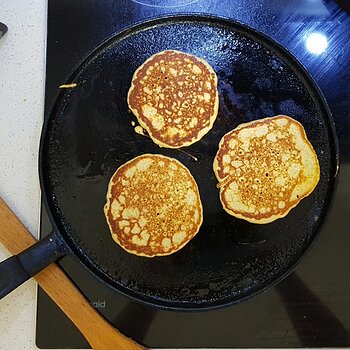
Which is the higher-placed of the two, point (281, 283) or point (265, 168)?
point (265, 168)

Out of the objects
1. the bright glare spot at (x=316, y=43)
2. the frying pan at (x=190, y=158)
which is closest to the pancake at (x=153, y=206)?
the frying pan at (x=190, y=158)

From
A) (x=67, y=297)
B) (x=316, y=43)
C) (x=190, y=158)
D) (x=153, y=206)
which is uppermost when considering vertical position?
(x=316, y=43)

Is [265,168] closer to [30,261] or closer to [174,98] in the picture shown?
[174,98]

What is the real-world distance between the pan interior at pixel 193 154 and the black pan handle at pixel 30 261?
46 mm

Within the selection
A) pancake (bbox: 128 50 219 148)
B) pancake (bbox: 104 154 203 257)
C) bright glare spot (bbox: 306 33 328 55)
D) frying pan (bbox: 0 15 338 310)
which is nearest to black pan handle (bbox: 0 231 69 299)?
frying pan (bbox: 0 15 338 310)

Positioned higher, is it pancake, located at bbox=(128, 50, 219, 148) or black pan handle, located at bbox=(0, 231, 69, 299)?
pancake, located at bbox=(128, 50, 219, 148)

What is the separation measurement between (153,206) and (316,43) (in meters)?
0.50

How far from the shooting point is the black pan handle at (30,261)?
3.71ft

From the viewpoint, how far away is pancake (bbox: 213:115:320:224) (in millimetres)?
1179

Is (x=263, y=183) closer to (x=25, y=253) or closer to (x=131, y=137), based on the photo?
(x=131, y=137)

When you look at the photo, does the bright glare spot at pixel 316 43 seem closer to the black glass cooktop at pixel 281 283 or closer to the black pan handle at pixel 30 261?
the black glass cooktop at pixel 281 283

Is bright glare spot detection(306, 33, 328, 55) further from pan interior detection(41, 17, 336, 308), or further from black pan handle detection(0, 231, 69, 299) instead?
black pan handle detection(0, 231, 69, 299)

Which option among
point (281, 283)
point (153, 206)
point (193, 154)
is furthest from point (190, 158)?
point (281, 283)

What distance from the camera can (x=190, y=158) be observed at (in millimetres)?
1201
